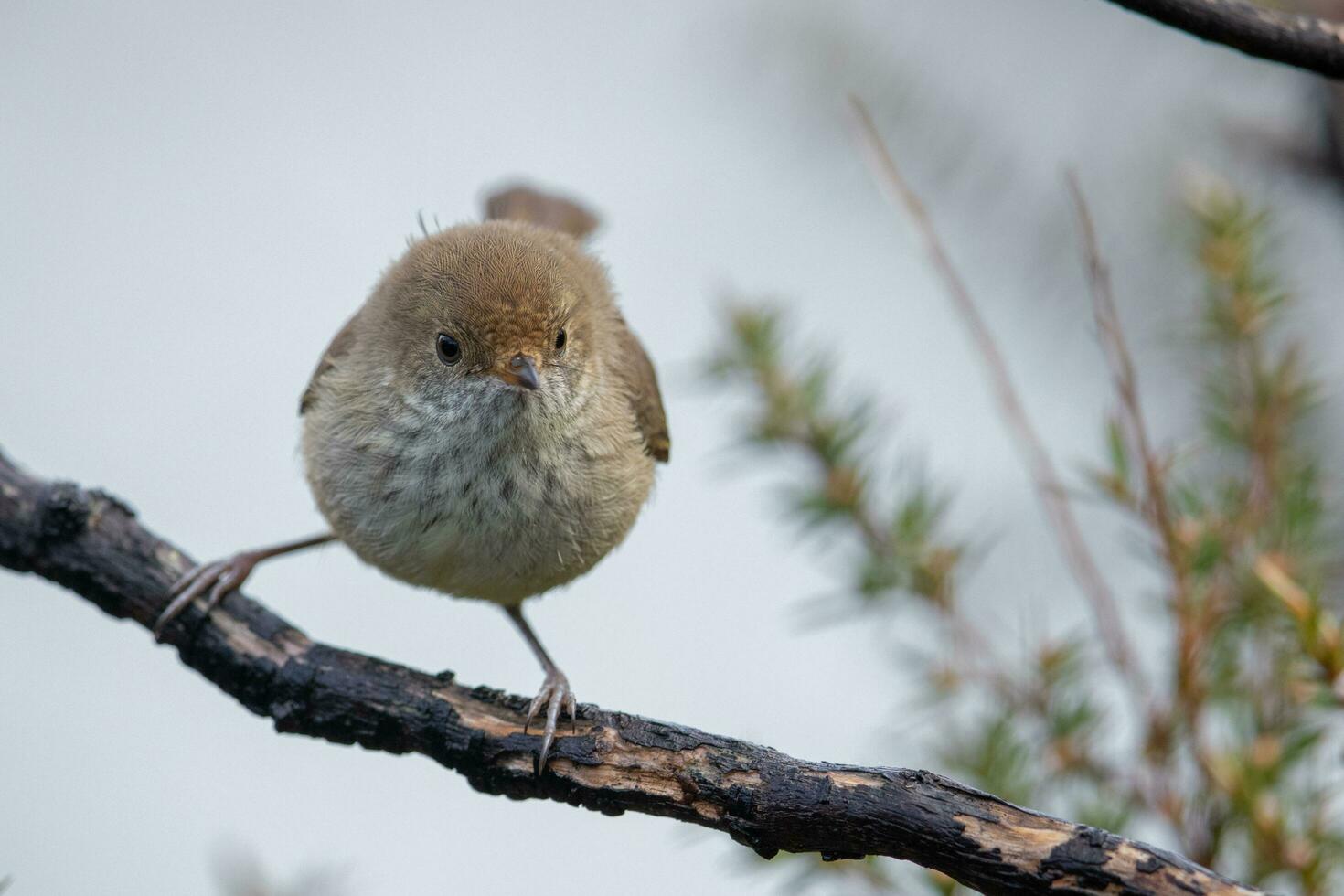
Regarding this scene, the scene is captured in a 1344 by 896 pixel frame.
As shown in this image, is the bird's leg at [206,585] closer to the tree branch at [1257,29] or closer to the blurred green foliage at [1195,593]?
the blurred green foliage at [1195,593]

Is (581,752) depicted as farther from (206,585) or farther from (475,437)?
(206,585)

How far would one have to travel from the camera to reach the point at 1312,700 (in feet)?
5.71

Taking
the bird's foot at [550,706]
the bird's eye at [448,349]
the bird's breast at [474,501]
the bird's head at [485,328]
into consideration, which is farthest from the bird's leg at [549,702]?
the bird's eye at [448,349]

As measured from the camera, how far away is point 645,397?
2891 mm

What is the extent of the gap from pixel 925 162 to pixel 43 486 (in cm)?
218

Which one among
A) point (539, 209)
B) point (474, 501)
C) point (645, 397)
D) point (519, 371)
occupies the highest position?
point (539, 209)

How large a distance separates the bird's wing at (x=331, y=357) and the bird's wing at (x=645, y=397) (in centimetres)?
60

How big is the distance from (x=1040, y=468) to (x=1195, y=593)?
1.06ft

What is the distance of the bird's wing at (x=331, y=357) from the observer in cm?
→ 278

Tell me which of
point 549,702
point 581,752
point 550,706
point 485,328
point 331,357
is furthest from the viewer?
point 331,357

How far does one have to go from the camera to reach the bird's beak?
2367mm

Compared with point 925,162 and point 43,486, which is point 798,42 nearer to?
point 925,162

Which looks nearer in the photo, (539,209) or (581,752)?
(581,752)

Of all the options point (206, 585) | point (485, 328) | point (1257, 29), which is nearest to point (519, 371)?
point (485, 328)
